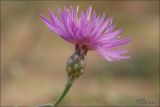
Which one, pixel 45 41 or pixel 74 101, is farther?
pixel 45 41

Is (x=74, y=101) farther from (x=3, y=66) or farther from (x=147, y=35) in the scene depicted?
(x=147, y=35)

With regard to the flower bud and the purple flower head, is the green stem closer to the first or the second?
the flower bud

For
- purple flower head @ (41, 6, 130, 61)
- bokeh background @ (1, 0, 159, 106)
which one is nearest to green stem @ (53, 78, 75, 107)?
purple flower head @ (41, 6, 130, 61)

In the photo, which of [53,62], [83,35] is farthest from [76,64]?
[53,62]

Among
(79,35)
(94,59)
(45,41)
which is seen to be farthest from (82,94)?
(45,41)

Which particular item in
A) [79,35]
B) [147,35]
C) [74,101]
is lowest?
[74,101]

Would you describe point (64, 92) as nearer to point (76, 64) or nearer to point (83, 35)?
point (76, 64)

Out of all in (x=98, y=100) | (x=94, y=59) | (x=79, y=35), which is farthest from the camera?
(x=94, y=59)
